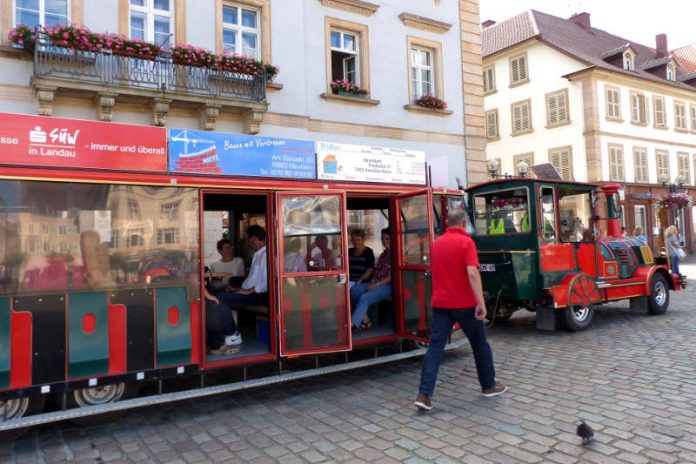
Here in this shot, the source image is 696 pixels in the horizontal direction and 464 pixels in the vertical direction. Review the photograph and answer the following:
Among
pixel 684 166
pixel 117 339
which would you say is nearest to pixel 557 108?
pixel 684 166

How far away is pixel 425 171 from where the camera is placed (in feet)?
22.2

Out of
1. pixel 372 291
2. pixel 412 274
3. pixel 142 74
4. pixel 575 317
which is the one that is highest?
pixel 142 74

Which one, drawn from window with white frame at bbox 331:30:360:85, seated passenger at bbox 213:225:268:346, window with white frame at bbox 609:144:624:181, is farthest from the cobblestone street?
window with white frame at bbox 609:144:624:181

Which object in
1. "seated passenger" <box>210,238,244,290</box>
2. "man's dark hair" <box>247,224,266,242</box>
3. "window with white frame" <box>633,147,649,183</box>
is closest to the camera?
"man's dark hair" <box>247,224,266,242</box>

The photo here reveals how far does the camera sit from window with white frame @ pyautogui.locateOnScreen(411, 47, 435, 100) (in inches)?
643

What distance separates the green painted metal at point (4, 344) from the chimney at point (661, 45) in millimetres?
41223

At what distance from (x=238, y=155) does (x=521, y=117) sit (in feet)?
92.1

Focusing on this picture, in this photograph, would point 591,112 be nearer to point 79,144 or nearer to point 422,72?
point 422,72

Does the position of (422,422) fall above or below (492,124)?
below

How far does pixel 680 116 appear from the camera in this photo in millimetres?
32062

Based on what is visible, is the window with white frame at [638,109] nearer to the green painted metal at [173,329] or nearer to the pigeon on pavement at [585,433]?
the pigeon on pavement at [585,433]

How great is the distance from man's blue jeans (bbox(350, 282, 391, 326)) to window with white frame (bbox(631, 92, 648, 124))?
27.4 meters

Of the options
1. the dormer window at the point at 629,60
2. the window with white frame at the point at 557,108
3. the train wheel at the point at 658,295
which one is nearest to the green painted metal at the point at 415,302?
the train wheel at the point at 658,295

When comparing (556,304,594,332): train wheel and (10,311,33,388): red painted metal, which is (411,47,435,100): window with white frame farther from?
(10,311,33,388): red painted metal
